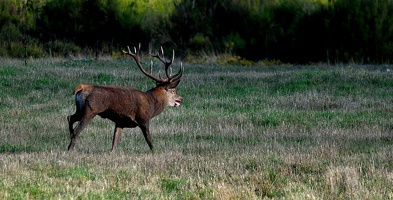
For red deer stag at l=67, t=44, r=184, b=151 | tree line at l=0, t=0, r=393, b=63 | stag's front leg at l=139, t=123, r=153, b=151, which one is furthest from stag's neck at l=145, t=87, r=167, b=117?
tree line at l=0, t=0, r=393, b=63

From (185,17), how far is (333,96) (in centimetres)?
1853

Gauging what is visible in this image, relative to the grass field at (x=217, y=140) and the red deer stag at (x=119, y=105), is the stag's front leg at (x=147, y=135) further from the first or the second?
the grass field at (x=217, y=140)

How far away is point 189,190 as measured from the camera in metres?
9.30

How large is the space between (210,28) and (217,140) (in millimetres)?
23342

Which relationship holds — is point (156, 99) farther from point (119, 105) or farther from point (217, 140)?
point (217, 140)

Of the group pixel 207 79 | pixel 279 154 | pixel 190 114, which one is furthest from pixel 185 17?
pixel 279 154

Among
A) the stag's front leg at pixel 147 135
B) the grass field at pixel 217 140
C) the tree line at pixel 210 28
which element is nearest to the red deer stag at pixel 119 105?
the stag's front leg at pixel 147 135

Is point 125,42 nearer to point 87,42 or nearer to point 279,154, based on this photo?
point 87,42

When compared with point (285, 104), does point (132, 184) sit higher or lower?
higher

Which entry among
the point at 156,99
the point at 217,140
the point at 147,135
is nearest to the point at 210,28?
the point at 217,140

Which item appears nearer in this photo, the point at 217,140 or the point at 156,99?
the point at 156,99

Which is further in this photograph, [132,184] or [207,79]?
[207,79]

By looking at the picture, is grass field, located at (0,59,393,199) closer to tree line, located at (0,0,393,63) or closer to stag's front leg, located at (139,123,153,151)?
stag's front leg, located at (139,123,153,151)

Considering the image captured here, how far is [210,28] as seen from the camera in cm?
3738
